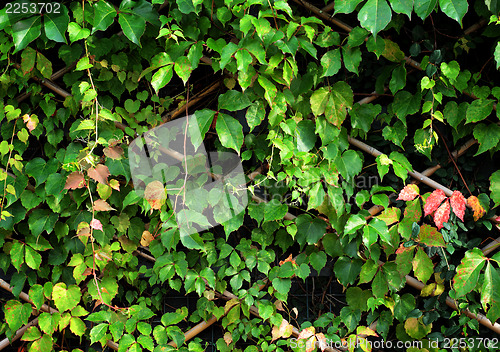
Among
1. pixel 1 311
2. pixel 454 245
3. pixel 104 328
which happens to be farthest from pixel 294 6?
pixel 1 311

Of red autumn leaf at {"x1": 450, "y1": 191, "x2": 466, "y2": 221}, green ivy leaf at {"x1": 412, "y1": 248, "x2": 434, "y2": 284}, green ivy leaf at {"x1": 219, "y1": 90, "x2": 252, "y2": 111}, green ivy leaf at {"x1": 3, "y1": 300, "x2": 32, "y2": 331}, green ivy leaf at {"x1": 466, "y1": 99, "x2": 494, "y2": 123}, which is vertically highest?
green ivy leaf at {"x1": 219, "y1": 90, "x2": 252, "y2": 111}

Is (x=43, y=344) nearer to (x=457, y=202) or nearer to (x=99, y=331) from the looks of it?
(x=99, y=331)

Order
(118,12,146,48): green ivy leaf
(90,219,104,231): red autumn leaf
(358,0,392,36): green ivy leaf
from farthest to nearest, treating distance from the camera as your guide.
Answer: (90,219,104,231): red autumn leaf < (118,12,146,48): green ivy leaf < (358,0,392,36): green ivy leaf

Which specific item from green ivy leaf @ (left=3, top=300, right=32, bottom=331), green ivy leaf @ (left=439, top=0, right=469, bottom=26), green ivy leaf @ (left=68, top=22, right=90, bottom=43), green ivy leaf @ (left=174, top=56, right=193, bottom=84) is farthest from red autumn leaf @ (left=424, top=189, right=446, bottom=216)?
green ivy leaf @ (left=3, top=300, right=32, bottom=331)

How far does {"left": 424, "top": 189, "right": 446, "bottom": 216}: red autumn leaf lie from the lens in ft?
5.71

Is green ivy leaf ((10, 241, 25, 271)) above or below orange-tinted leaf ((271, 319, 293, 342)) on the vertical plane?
above

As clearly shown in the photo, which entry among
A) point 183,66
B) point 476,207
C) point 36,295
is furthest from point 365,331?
point 36,295

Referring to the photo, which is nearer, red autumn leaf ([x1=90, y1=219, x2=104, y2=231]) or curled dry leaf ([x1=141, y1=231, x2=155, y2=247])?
red autumn leaf ([x1=90, y1=219, x2=104, y2=231])

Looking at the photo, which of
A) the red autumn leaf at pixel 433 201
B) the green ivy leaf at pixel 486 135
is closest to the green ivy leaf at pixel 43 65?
the red autumn leaf at pixel 433 201

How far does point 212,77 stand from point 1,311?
1.50m

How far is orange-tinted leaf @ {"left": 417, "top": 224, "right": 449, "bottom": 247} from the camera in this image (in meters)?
1.73

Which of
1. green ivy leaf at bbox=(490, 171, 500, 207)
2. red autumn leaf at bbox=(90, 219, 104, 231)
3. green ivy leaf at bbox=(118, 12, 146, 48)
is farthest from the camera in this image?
green ivy leaf at bbox=(490, 171, 500, 207)

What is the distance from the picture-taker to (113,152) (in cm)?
173

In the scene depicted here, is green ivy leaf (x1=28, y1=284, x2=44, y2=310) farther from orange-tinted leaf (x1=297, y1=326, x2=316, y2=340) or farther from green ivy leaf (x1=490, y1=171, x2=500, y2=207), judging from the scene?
green ivy leaf (x1=490, y1=171, x2=500, y2=207)
